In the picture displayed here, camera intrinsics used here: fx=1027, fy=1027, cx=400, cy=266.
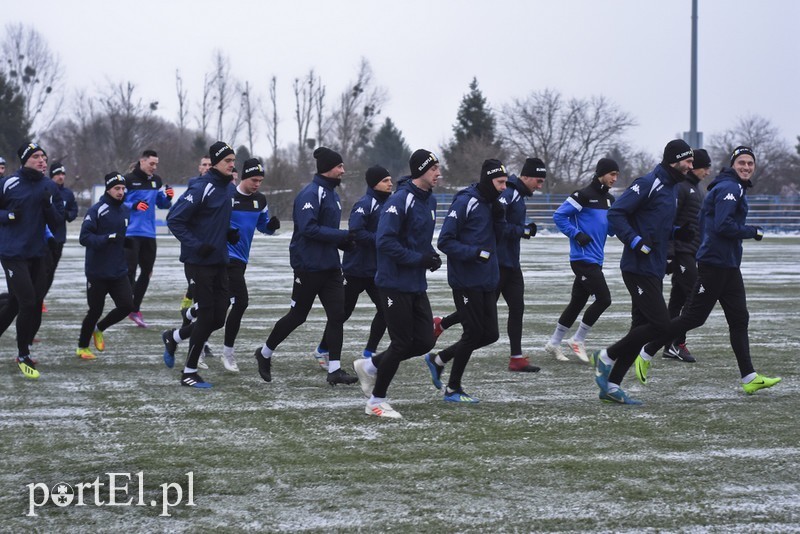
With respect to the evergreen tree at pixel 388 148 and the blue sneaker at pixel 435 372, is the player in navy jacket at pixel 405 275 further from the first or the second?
the evergreen tree at pixel 388 148

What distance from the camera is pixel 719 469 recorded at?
5918 millimetres

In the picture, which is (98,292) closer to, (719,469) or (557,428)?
(557,428)

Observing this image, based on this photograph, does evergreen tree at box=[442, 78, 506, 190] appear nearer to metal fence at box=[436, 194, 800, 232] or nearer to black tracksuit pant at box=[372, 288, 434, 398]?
metal fence at box=[436, 194, 800, 232]

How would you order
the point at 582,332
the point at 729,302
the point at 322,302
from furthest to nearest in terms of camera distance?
1. the point at 582,332
2. the point at 322,302
3. the point at 729,302

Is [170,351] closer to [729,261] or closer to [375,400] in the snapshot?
[375,400]

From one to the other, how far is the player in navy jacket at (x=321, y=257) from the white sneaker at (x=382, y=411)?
1.33m

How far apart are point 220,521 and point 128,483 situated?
35.6 inches

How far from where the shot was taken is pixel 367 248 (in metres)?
9.62

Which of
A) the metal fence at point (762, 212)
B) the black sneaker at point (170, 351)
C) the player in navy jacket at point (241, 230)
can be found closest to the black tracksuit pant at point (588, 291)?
the player in navy jacket at point (241, 230)

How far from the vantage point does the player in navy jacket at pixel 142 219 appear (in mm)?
12500

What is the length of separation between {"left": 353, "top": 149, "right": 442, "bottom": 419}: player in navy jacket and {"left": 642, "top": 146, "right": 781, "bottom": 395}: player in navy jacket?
6.88 feet

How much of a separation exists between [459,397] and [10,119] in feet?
220

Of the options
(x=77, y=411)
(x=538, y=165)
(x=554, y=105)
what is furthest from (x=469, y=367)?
(x=554, y=105)

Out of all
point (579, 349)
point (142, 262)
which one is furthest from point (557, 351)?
point (142, 262)
